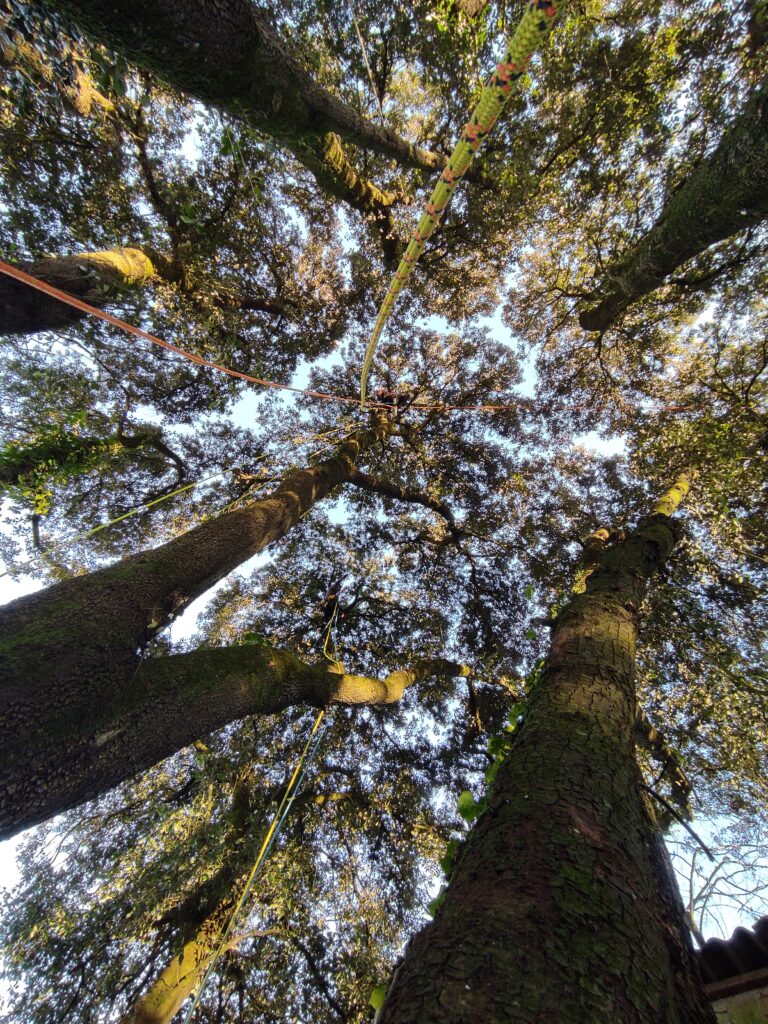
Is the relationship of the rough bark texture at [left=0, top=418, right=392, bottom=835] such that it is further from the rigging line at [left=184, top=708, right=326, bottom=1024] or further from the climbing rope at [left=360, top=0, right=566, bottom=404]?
the climbing rope at [left=360, top=0, right=566, bottom=404]

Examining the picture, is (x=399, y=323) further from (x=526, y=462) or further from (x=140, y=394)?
(x=140, y=394)

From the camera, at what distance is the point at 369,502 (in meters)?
7.34

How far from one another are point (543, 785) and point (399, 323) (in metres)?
7.08

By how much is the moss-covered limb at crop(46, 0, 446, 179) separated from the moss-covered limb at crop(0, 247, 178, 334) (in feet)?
4.94

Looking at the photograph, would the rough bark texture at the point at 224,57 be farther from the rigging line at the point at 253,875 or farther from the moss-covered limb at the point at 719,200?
the rigging line at the point at 253,875

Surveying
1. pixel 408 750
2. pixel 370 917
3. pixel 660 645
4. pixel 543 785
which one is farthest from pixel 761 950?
pixel 370 917

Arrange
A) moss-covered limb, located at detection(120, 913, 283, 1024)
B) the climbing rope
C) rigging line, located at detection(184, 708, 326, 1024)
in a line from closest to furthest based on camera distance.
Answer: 1. the climbing rope
2. rigging line, located at detection(184, 708, 326, 1024)
3. moss-covered limb, located at detection(120, 913, 283, 1024)

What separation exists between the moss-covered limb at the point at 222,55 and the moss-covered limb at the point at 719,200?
2.66 metres

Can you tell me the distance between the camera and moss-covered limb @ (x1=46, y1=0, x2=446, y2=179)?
6.44ft

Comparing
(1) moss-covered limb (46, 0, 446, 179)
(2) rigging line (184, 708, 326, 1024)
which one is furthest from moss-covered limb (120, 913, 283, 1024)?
(1) moss-covered limb (46, 0, 446, 179)

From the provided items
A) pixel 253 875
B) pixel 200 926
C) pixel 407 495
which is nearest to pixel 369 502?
pixel 407 495

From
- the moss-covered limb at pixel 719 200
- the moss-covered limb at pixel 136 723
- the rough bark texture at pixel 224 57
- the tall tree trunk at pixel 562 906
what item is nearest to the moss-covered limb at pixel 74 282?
the rough bark texture at pixel 224 57

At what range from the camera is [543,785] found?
1.32m

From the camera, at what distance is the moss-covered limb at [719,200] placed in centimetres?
225
